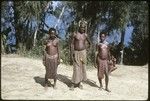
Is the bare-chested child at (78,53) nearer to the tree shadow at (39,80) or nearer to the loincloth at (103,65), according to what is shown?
the loincloth at (103,65)

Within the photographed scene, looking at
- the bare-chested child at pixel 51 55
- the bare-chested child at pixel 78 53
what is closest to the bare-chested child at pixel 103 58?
the bare-chested child at pixel 78 53

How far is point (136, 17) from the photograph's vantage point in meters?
24.3

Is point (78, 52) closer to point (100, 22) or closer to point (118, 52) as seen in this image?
point (100, 22)

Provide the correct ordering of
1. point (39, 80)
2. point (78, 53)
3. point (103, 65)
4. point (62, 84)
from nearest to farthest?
point (78, 53)
point (103, 65)
point (62, 84)
point (39, 80)

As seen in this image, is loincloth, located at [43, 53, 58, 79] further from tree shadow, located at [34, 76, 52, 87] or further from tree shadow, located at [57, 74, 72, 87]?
tree shadow, located at [57, 74, 72, 87]

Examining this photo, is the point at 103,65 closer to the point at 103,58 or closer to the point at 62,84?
the point at 103,58

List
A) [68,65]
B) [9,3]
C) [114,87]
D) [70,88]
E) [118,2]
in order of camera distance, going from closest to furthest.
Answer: [70,88]
[114,87]
[68,65]
[118,2]
[9,3]

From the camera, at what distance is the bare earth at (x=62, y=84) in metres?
10.7

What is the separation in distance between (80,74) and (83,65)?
0.28 meters

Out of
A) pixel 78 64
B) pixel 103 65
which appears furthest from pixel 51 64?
pixel 103 65

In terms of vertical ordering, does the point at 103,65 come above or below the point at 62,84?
above

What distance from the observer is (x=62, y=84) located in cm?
1195

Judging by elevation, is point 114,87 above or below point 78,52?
below

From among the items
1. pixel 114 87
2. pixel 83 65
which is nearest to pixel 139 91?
pixel 114 87
